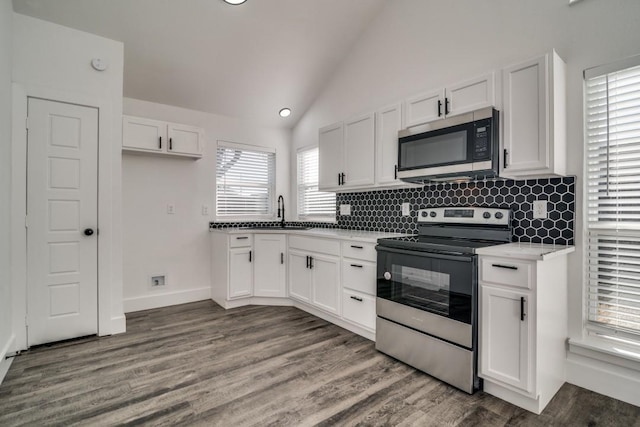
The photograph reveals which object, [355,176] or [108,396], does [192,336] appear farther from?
[355,176]

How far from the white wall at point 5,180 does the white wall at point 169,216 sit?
1106 millimetres

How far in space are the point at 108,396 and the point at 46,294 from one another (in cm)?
132

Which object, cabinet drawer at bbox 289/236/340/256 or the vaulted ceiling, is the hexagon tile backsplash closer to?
cabinet drawer at bbox 289/236/340/256

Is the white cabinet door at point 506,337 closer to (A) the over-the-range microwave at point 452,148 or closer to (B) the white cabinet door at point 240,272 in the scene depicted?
(A) the over-the-range microwave at point 452,148

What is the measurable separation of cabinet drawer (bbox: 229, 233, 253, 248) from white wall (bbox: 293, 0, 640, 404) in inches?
68.0

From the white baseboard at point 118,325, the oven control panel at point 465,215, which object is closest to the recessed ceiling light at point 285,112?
the oven control panel at point 465,215

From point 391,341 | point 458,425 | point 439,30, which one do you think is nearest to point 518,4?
point 439,30

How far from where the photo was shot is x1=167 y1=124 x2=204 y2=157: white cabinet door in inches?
142

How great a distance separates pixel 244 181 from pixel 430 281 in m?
3.01

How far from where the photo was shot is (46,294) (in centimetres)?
273

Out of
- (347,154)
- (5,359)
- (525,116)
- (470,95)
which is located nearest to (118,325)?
(5,359)

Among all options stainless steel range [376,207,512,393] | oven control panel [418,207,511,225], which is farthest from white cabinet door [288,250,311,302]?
oven control panel [418,207,511,225]

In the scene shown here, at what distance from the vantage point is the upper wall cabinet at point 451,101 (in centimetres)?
226

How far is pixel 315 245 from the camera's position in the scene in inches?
131
